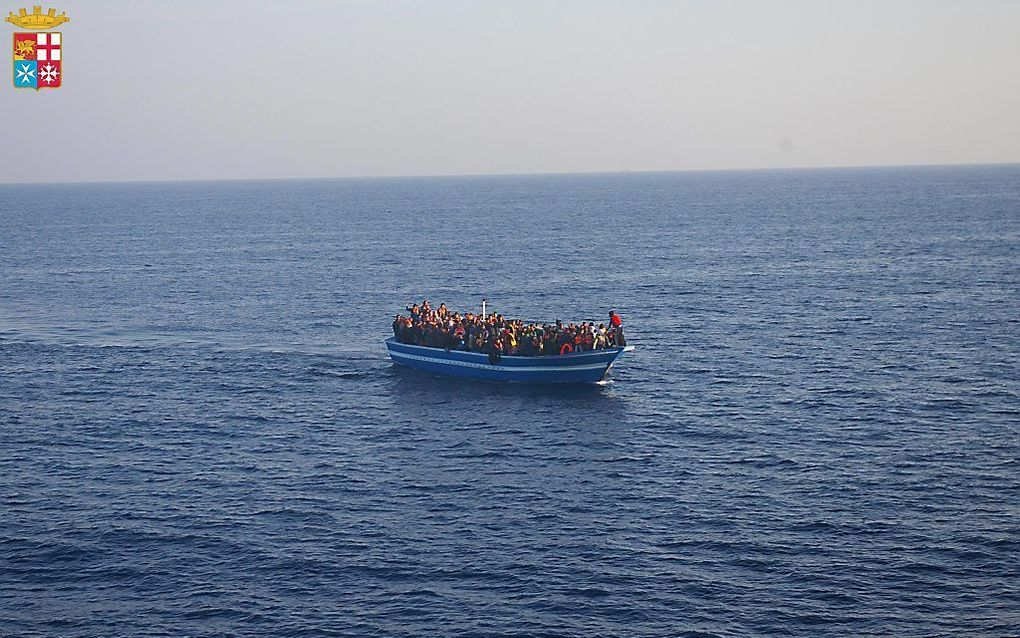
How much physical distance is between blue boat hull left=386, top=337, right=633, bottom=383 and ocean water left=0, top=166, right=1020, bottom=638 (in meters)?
0.82

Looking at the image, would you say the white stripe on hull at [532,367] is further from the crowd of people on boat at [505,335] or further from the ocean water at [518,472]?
the ocean water at [518,472]

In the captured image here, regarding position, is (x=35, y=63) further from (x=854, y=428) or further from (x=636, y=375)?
(x=854, y=428)

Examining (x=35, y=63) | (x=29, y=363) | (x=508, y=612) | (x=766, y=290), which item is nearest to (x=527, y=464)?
(x=508, y=612)

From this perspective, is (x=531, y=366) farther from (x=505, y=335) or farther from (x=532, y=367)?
(x=505, y=335)

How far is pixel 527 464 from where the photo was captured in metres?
46.6

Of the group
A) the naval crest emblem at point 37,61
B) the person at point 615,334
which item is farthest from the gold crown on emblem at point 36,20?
the person at point 615,334

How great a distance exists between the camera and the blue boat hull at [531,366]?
58.2 meters

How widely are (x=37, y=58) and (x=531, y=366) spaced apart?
26.9 m

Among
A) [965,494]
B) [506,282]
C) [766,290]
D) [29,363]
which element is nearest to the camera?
[965,494]

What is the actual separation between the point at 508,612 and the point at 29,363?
43.9 m

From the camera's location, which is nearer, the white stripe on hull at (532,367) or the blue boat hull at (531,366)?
the blue boat hull at (531,366)

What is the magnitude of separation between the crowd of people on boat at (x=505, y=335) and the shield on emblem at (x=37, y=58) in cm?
2206

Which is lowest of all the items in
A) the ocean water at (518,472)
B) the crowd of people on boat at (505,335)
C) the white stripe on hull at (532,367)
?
the ocean water at (518,472)

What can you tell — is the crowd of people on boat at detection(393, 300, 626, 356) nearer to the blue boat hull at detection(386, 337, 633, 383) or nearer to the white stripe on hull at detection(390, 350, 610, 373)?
the blue boat hull at detection(386, 337, 633, 383)
